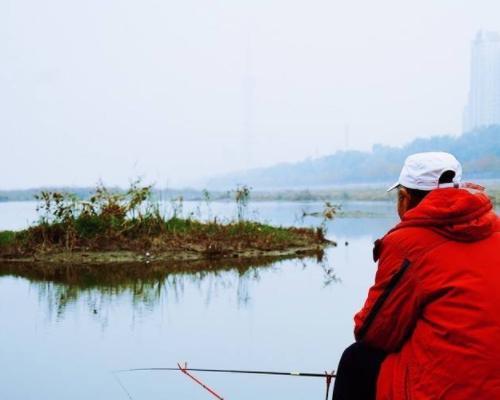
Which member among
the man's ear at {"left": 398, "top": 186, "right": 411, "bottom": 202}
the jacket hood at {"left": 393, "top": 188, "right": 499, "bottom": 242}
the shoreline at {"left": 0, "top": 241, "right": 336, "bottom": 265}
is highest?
the man's ear at {"left": 398, "top": 186, "right": 411, "bottom": 202}

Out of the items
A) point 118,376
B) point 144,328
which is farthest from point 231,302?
point 118,376

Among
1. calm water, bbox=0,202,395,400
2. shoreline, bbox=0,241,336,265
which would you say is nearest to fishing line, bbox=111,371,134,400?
calm water, bbox=0,202,395,400

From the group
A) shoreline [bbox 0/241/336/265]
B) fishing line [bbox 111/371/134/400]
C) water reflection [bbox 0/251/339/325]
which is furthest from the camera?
shoreline [bbox 0/241/336/265]

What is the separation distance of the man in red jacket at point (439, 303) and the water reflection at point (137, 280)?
10.9 feet

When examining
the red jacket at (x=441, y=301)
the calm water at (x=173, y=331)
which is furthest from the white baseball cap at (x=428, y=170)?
the calm water at (x=173, y=331)

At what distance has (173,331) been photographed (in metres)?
4.41

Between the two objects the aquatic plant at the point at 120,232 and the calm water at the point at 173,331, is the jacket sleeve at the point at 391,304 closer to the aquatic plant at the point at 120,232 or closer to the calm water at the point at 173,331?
the calm water at the point at 173,331

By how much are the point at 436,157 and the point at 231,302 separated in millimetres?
3918

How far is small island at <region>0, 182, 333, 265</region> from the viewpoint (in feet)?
27.4

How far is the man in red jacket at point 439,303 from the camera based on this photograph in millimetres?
1499

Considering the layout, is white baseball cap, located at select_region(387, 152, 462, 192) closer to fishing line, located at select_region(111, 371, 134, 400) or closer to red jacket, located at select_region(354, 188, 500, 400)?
red jacket, located at select_region(354, 188, 500, 400)

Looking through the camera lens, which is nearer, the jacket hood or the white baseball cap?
the jacket hood

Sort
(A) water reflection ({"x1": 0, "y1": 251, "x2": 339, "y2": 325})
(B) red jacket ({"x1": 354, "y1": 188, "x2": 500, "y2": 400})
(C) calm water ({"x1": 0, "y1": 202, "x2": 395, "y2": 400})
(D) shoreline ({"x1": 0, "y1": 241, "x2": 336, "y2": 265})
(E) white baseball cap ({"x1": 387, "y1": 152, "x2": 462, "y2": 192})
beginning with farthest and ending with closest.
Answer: (D) shoreline ({"x1": 0, "y1": 241, "x2": 336, "y2": 265}) → (A) water reflection ({"x1": 0, "y1": 251, "x2": 339, "y2": 325}) → (C) calm water ({"x1": 0, "y1": 202, "x2": 395, "y2": 400}) → (E) white baseball cap ({"x1": 387, "y1": 152, "x2": 462, "y2": 192}) → (B) red jacket ({"x1": 354, "y1": 188, "x2": 500, "y2": 400})

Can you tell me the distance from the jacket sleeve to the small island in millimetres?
6554
